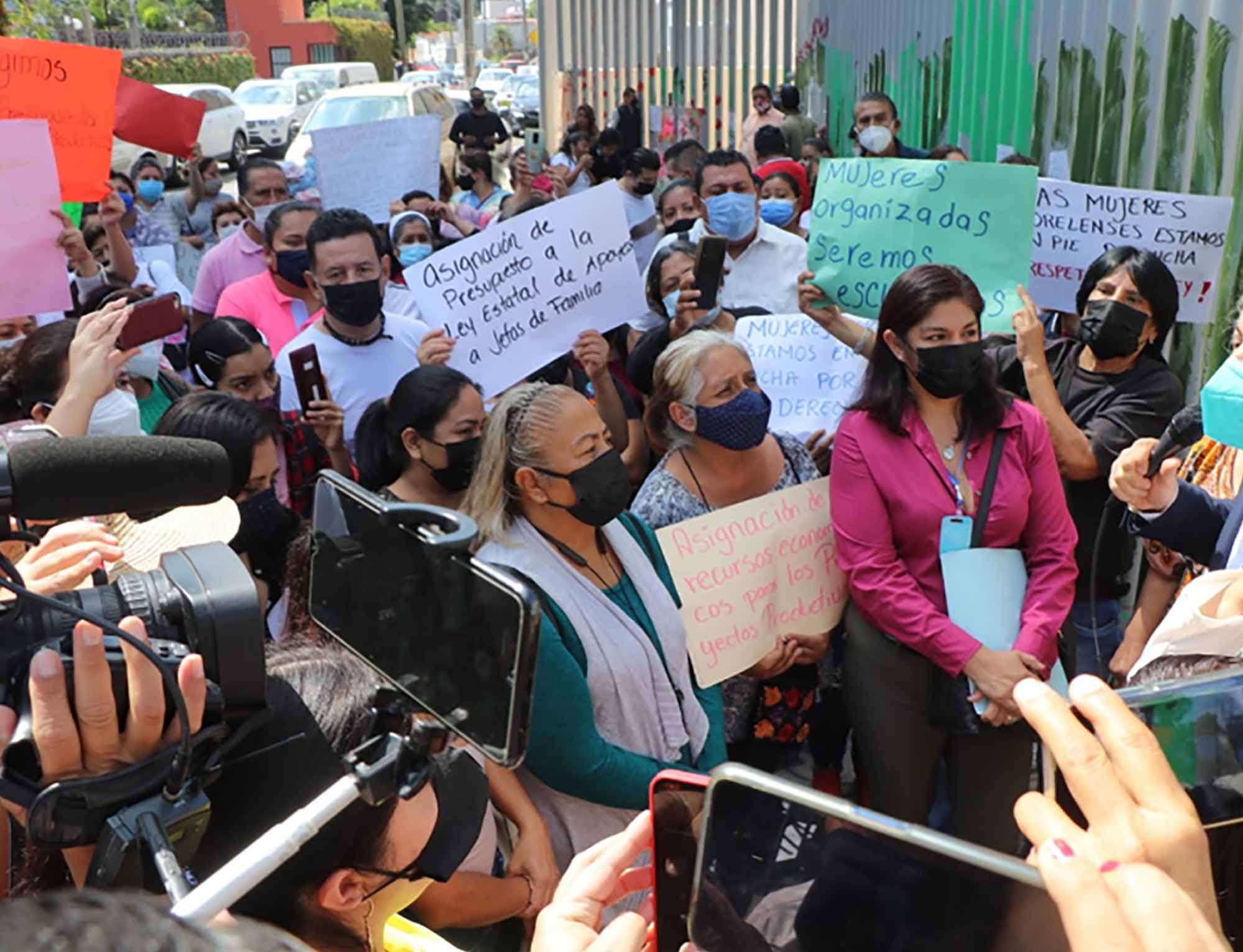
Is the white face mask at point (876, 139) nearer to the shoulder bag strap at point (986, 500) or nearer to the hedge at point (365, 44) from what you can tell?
the shoulder bag strap at point (986, 500)

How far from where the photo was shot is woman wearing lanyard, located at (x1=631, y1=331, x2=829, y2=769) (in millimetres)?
3484

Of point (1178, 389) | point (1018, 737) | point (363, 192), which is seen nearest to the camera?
point (1018, 737)

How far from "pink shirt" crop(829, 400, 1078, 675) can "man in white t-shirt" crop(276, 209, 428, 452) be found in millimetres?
1718

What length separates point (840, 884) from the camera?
1136mm

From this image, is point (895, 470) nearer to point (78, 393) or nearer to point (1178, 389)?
point (1178, 389)

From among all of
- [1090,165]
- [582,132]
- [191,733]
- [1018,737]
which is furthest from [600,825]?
[582,132]

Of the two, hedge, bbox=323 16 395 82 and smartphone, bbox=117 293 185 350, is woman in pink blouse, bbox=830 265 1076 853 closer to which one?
smartphone, bbox=117 293 185 350

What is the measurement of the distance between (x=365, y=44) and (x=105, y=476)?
177 ft

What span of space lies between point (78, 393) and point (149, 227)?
5.42 meters

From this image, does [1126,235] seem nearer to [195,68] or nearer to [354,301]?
[354,301]

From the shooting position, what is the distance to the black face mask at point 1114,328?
361cm

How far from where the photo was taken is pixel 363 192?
6.70m

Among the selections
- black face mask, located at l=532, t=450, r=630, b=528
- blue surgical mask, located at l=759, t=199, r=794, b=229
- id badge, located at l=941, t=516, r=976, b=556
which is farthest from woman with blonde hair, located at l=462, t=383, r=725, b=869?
blue surgical mask, located at l=759, t=199, r=794, b=229

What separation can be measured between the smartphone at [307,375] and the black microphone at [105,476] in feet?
8.00
